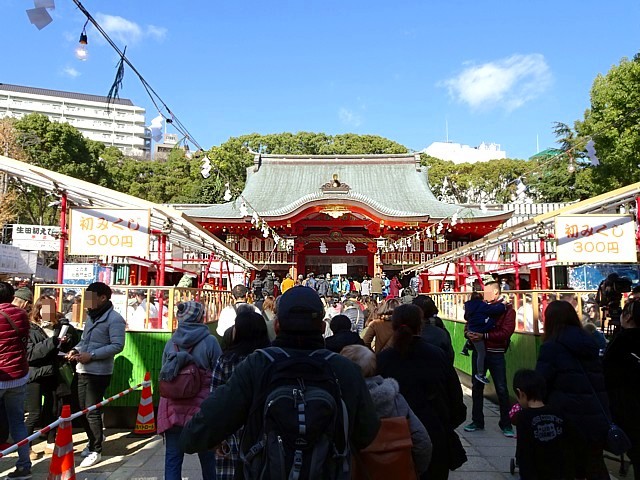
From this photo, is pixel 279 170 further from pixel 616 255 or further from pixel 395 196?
pixel 616 255

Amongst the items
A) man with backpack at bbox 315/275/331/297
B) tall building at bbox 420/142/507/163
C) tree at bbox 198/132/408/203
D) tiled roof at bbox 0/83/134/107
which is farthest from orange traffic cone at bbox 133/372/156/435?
tiled roof at bbox 0/83/134/107

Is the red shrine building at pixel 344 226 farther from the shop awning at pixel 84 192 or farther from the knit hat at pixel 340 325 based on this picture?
the knit hat at pixel 340 325

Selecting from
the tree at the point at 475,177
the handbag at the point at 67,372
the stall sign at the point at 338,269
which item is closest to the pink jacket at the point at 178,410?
the handbag at the point at 67,372

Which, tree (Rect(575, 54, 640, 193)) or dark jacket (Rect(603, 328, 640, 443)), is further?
tree (Rect(575, 54, 640, 193))

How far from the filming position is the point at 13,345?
405 centimetres

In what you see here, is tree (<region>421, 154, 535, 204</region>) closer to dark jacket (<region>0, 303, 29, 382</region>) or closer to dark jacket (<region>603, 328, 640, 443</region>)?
dark jacket (<region>603, 328, 640, 443</region>)

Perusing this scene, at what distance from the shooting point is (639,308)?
3680mm

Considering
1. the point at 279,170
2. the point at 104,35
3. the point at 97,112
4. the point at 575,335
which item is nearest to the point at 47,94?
the point at 97,112

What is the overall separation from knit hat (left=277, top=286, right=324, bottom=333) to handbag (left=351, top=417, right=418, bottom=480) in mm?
693

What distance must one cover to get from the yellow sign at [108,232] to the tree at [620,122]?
12849mm

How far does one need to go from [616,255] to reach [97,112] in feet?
262

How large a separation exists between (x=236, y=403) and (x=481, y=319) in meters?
4.33

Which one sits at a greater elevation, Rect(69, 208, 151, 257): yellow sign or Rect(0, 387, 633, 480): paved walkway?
Rect(69, 208, 151, 257): yellow sign

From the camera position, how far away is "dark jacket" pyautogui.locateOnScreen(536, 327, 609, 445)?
296 cm
